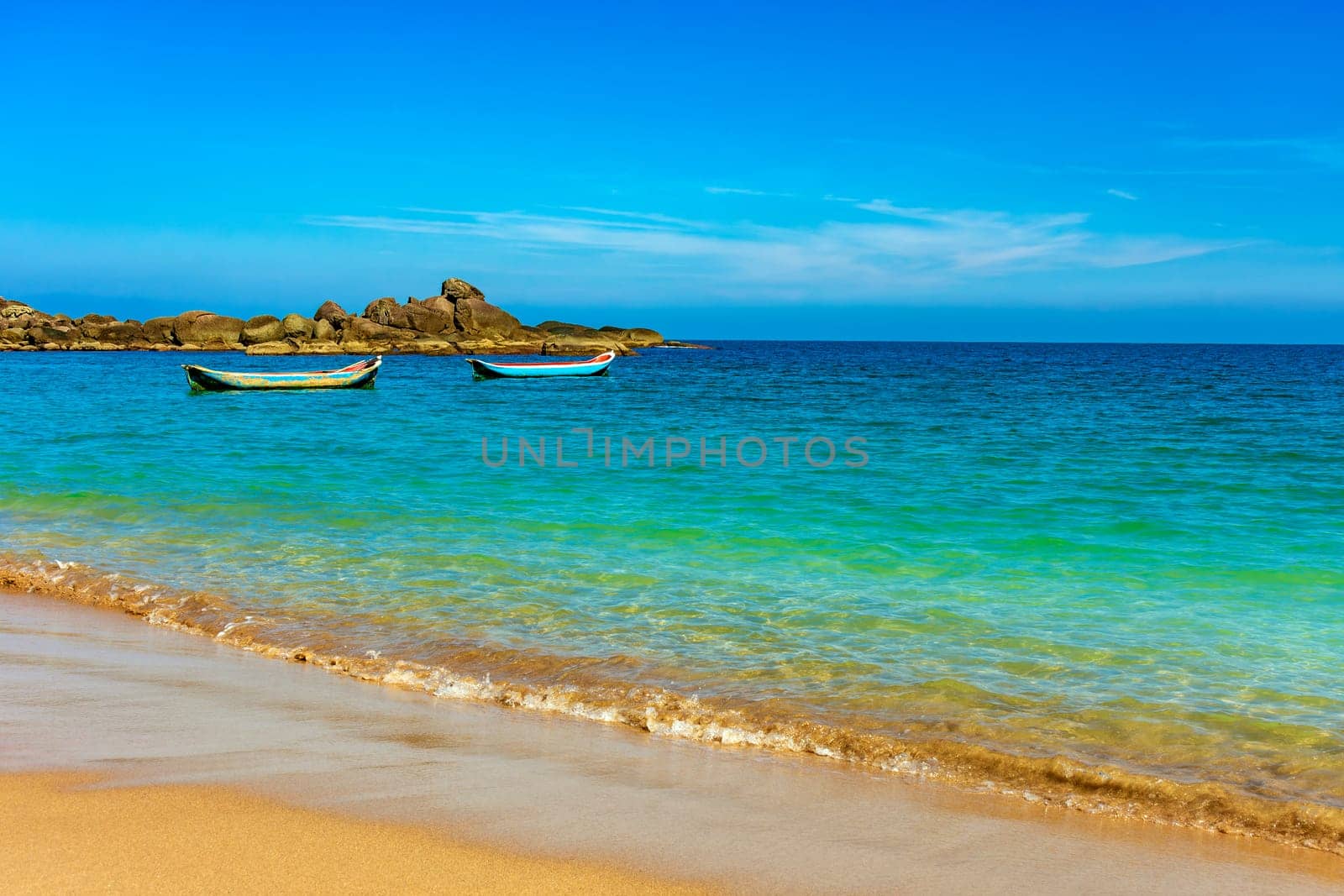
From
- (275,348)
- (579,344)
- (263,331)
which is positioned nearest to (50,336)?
(263,331)

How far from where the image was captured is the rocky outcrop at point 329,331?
321ft

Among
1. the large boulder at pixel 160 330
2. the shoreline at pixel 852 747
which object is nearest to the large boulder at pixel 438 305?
the large boulder at pixel 160 330

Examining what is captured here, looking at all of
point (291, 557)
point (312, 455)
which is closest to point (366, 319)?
point (312, 455)

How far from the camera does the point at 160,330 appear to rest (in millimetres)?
105125

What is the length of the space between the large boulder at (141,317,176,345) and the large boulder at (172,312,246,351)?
42.6 inches

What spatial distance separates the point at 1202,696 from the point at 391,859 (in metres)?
4.81

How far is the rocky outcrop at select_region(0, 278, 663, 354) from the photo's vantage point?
9781 centimetres

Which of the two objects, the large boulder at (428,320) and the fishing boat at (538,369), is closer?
the fishing boat at (538,369)

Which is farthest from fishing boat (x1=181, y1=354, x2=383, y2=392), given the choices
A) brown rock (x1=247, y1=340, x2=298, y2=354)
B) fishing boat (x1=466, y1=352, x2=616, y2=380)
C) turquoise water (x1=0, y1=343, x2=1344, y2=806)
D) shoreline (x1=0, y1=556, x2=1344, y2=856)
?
brown rock (x1=247, y1=340, x2=298, y2=354)

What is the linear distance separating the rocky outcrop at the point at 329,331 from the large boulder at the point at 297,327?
0.27 ft

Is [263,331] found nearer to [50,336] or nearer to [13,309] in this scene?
[50,336]

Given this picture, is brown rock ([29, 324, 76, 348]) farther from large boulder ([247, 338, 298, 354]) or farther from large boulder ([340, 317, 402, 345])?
large boulder ([340, 317, 402, 345])

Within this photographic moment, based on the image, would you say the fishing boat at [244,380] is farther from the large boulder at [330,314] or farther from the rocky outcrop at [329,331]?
the large boulder at [330,314]

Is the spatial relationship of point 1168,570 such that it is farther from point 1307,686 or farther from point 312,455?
point 312,455
